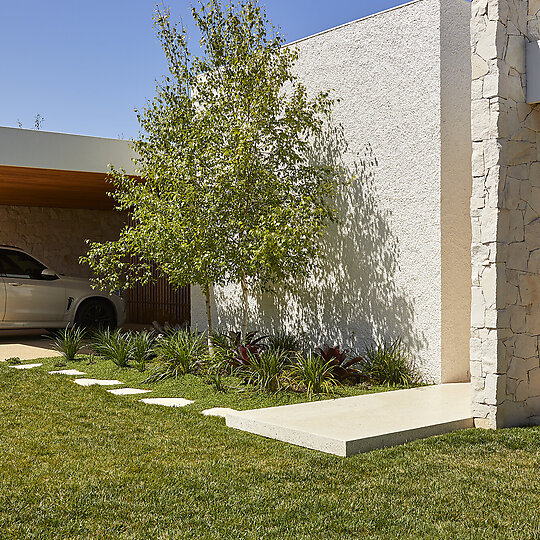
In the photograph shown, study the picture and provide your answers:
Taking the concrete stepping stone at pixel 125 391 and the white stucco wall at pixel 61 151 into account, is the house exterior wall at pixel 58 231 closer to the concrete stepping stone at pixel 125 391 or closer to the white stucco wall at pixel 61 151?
the white stucco wall at pixel 61 151

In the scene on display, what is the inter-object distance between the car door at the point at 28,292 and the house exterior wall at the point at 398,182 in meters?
4.99

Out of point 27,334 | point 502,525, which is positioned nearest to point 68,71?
point 27,334

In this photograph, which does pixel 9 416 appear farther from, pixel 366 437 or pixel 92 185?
pixel 92 185

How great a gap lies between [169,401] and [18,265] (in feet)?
19.0

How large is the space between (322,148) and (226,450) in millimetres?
4782

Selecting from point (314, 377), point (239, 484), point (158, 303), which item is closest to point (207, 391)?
point (314, 377)

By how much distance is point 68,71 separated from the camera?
2730 centimetres

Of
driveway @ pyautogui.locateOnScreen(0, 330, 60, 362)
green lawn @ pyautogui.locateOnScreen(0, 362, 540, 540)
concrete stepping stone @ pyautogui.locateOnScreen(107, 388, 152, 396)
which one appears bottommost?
green lawn @ pyautogui.locateOnScreen(0, 362, 540, 540)

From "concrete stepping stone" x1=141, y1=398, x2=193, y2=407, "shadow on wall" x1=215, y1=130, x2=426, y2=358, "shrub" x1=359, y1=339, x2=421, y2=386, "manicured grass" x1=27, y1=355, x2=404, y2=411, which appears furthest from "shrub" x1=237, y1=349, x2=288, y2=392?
"shadow on wall" x1=215, y1=130, x2=426, y2=358

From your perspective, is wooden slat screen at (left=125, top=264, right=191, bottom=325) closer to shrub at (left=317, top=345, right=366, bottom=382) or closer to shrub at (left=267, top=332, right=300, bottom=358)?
shrub at (left=267, top=332, right=300, bottom=358)

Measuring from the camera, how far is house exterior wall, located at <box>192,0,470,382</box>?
7.29 m

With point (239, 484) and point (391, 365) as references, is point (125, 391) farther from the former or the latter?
point (239, 484)

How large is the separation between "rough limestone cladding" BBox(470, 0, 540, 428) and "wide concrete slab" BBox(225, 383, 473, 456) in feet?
1.46

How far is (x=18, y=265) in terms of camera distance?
1121 centimetres
